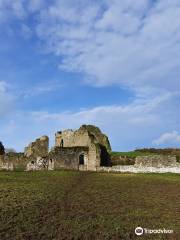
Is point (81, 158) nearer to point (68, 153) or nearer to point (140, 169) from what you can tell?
point (68, 153)

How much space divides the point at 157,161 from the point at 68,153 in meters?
10.5

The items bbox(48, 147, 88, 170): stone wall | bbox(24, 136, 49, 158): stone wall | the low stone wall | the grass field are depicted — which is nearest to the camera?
the grass field

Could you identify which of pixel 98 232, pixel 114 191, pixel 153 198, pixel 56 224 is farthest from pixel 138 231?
pixel 114 191

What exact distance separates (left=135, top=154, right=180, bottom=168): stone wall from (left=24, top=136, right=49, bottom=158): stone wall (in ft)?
47.1

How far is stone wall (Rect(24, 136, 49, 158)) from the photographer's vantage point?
55.3 metres

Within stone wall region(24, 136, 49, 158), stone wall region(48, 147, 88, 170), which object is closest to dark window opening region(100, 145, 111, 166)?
stone wall region(48, 147, 88, 170)

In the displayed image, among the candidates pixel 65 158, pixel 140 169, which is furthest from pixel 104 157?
pixel 140 169

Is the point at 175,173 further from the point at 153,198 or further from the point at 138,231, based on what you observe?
the point at 138,231

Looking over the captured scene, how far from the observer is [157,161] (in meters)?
45.0

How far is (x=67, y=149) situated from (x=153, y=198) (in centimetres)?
2847

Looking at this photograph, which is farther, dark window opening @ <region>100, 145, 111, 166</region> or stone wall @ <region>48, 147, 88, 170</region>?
dark window opening @ <region>100, 145, 111, 166</region>

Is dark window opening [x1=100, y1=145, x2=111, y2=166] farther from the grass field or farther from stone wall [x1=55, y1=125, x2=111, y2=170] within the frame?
the grass field

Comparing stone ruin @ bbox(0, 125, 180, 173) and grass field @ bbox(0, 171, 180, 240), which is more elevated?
stone ruin @ bbox(0, 125, 180, 173)

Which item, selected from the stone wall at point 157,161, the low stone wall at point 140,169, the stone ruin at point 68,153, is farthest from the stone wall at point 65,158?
the stone wall at point 157,161
